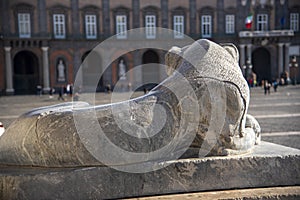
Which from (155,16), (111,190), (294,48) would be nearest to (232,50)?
(111,190)

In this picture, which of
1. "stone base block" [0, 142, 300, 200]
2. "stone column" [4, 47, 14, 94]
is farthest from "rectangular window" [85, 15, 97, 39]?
"stone base block" [0, 142, 300, 200]

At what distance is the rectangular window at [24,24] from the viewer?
3409 cm

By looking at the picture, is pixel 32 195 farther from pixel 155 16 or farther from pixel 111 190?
pixel 155 16

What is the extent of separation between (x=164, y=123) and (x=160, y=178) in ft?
1.46

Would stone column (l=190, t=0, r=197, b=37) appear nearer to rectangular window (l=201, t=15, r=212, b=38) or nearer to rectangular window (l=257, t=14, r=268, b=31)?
rectangular window (l=201, t=15, r=212, b=38)

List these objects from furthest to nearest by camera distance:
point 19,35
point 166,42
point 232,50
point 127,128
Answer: point 166,42
point 19,35
point 232,50
point 127,128

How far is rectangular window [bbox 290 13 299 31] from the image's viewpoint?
39406 mm

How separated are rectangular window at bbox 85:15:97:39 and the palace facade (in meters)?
0.03

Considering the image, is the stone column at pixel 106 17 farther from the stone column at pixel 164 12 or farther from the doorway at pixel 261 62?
the doorway at pixel 261 62

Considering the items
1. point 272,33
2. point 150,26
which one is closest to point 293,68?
point 272,33

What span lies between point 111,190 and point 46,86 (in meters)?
32.6

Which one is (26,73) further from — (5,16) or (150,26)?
(150,26)

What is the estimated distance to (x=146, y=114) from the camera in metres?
3.29

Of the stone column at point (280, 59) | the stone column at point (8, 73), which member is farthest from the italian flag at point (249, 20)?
the stone column at point (8, 73)
